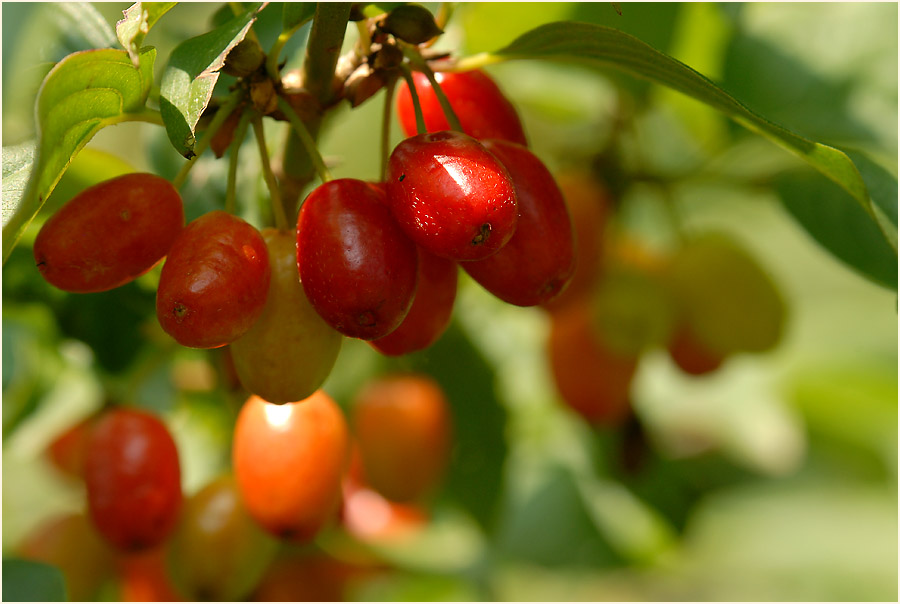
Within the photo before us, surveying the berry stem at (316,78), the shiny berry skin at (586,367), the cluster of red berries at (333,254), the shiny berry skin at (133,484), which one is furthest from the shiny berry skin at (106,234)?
the shiny berry skin at (586,367)

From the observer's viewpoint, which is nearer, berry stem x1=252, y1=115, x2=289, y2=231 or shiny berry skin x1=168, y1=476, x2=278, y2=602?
berry stem x1=252, y1=115, x2=289, y2=231

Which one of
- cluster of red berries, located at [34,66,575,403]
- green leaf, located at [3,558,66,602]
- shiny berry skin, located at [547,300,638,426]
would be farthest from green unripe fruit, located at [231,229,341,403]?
shiny berry skin, located at [547,300,638,426]

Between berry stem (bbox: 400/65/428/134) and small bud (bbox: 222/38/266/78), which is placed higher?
small bud (bbox: 222/38/266/78)

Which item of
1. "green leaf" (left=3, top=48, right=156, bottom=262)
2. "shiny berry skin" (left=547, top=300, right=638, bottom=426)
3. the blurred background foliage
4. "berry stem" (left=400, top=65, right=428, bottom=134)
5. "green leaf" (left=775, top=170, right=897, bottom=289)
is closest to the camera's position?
"green leaf" (left=3, top=48, right=156, bottom=262)

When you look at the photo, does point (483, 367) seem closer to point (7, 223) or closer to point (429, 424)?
point (429, 424)

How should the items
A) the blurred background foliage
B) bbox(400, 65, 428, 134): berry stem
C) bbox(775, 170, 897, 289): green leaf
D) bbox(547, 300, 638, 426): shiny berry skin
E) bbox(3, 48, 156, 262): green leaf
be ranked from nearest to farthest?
1. bbox(3, 48, 156, 262): green leaf
2. bbox(400, 65, 428, 134): berry stem
3. bbox(775, 170, 897, 289): green leaf
4. the blurred background foliage
5. bbox(547, 300, 638, 426): shiny berry skin

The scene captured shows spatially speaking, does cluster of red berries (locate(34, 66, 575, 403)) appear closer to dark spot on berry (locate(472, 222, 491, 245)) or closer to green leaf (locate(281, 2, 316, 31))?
dark spot on berry (locate(472, 222, 491, 245))

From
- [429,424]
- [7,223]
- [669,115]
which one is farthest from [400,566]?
[7,223]
